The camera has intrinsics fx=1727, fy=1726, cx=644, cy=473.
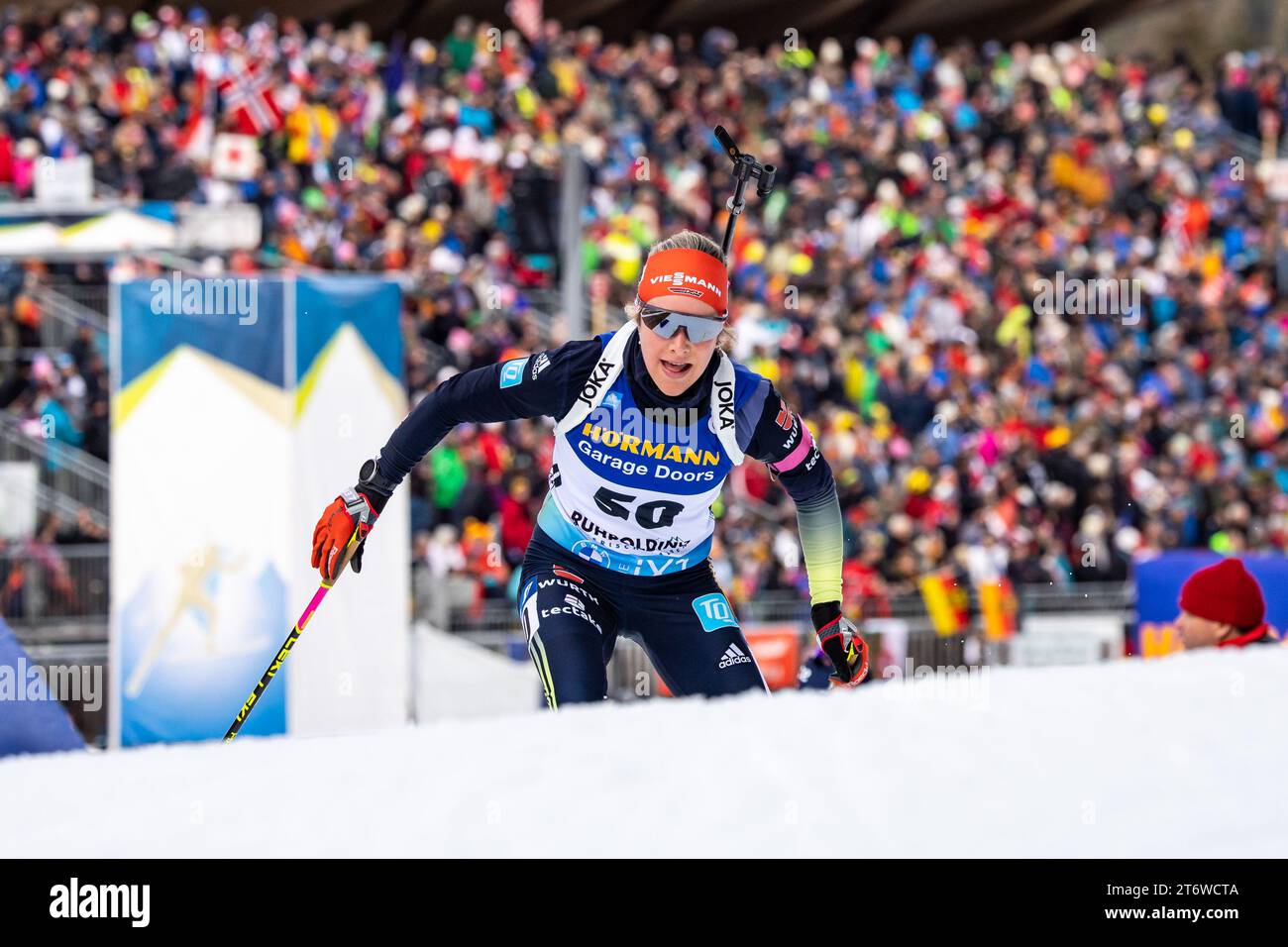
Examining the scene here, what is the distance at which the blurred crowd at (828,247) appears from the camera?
13164 mm

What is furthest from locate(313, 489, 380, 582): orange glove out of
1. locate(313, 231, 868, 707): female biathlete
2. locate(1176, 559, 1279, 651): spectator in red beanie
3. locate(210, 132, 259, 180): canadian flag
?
locate(210, 132, 259, 180): canadian flag

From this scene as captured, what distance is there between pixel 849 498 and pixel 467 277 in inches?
137

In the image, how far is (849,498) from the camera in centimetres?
1302

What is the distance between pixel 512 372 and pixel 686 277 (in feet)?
1.74

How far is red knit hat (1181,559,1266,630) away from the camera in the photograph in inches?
223

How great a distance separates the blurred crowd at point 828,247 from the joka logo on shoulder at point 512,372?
6.22 meters

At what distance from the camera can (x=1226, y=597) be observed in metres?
5.67

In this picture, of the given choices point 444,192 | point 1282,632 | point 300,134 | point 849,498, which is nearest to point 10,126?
point 300,134

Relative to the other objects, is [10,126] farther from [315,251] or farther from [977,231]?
[977,231]

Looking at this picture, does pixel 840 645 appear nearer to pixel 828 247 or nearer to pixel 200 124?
pixel 200 124

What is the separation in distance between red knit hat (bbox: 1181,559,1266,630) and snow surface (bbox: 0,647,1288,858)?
280 centimetres

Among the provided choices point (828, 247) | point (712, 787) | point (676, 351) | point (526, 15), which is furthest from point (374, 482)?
point (526, 15)

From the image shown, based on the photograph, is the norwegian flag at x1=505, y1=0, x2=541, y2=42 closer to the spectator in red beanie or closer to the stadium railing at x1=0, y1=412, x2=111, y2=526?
the stadium railing at x1=0, y1=412, x2=111, y2=526
